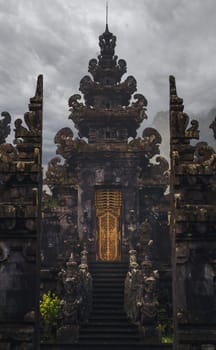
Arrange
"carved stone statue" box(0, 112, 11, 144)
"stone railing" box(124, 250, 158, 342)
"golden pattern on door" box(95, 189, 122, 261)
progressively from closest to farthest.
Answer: "carved stone statue" box(0, 112, 11, 144), "stone railing" box(124, 250, 158, 342), "golden pattern on door" box(95, 189, 122, 261)

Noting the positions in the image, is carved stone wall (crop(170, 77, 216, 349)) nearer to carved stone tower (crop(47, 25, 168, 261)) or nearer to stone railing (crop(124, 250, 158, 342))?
stone railing (crop(124, 250, 158, 342))

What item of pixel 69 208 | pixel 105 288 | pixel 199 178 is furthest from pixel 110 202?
pixel 199 178

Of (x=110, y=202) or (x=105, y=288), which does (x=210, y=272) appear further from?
(x=110, y=202)

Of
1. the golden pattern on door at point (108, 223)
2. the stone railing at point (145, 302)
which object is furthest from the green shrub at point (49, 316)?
the golden pattern on door at point (108, 223)

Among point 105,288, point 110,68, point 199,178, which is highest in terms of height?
point 110,68

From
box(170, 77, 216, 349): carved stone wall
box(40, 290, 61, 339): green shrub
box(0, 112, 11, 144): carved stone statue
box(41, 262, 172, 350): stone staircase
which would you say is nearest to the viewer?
box(170, 77, 216, 349): carved stone wall

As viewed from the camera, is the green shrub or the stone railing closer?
the stone railing

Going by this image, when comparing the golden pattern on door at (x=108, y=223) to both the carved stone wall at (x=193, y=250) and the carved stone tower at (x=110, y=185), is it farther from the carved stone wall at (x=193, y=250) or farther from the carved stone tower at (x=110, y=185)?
the carved stone wall at (x=193, y=250)

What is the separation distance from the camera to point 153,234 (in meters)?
25.9

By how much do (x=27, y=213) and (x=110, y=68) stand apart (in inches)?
949

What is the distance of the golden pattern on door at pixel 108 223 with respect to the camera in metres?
26.1

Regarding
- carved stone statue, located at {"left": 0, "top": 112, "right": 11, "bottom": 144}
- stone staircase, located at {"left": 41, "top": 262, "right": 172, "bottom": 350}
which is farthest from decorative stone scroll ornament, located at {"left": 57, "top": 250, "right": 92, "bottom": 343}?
carved stone statue, located at {"left": 0, "top": 112, "right": 11, "bottom": 144}

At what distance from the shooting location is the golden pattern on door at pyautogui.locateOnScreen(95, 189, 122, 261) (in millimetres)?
26062

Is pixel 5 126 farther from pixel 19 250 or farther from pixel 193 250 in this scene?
pixel 193 250
